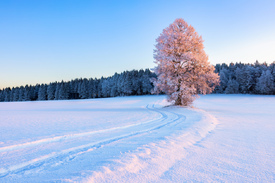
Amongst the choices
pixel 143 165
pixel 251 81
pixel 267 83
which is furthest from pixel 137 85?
pixel 143 165

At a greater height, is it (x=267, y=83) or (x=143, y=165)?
(x=267, y=83)

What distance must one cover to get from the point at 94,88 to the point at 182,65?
238 feet

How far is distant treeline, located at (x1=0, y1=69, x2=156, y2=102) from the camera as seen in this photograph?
7350 cm

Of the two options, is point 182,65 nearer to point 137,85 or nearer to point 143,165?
point 143,165

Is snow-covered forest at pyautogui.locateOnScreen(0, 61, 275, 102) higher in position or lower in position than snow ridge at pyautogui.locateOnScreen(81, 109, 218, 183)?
higher

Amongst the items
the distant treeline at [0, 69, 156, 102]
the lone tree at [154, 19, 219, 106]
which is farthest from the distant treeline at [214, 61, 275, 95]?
the lone tree at [154, 19, 219, 106]

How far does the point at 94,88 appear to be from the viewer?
85.2m

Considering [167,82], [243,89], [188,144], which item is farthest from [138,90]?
[188,144]

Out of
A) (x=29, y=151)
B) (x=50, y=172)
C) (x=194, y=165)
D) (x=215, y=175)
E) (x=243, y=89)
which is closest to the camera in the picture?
(x=215, y=175)

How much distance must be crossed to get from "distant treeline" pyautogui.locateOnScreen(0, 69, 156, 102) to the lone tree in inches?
2033

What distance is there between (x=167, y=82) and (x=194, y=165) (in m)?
15.6

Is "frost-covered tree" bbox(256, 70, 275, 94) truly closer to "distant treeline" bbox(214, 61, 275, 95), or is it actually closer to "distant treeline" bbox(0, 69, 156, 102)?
"distant treeline" bbox(214, 61, 275, 95)

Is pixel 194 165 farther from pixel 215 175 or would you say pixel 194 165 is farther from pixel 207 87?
pixel 207 87

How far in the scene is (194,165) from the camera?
10.1 feet
